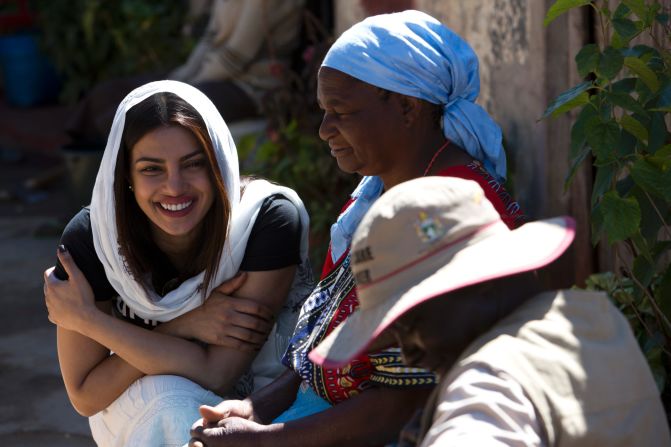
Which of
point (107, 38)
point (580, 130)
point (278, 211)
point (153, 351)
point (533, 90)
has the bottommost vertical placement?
point (107, 38)

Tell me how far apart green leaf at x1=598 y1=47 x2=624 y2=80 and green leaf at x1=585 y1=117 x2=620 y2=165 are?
0.37ft

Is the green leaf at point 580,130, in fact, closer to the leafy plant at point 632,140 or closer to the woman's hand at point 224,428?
the leafy plant at point 632,140

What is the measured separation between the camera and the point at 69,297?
10.1 feet

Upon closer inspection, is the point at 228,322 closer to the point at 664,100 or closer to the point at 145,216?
the point at 145,216

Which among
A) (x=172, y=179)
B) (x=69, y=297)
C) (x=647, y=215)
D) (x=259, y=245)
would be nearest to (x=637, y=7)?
(x=647, y=215)

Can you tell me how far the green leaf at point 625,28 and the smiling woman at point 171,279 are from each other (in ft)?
3.36

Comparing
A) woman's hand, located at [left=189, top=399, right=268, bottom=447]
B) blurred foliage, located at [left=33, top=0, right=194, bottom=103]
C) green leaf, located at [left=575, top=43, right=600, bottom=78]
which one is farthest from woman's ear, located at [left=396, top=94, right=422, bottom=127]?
blurred foliage, located at [left=33, top=0, right=194, bottom=103]

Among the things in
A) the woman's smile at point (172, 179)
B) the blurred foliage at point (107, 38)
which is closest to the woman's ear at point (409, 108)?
the woman's smile at point (172, 179)

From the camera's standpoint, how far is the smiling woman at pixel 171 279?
3029 mm

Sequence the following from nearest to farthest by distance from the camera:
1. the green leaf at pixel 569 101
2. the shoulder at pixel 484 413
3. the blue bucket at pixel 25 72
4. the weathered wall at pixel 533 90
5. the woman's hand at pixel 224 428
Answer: the shoulder at pixel 484 413 < the woman's hand at pixel 224 428 < the green leaf at pixel 569 101 < the weathered wall at pixel 533 90 < the blue bucket at pixel 25 72

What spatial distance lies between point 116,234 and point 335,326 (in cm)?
85

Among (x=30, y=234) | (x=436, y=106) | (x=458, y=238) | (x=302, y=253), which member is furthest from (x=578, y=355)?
(x=30, y=234)

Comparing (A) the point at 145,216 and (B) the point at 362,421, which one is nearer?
(B) the point at 362,421

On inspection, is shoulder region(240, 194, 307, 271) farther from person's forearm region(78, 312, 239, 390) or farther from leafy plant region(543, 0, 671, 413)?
leafy plant region(543, 0, 671, 413)
